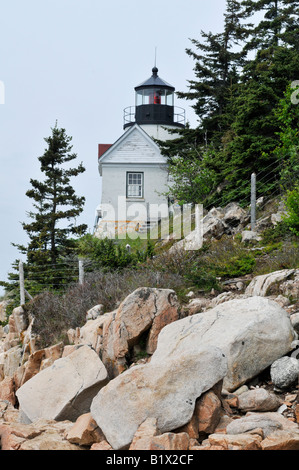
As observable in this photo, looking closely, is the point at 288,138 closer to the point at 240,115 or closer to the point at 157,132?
the point at 240,115

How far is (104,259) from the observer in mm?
15852

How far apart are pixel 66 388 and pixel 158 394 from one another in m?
2.62

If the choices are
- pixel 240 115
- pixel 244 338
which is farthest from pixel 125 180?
pixel 244 338

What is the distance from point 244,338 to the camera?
25.2ft

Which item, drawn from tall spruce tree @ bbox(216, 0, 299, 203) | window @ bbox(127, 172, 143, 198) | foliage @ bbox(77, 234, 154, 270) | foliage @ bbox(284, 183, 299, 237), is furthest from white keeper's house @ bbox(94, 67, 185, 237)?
foliage @ bbox(284, 183, 299, 237)

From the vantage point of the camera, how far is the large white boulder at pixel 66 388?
8.61 meters

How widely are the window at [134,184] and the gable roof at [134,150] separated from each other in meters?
0.67

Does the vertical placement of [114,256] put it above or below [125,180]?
below

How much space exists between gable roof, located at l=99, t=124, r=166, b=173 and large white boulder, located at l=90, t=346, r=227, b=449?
23.3 meters

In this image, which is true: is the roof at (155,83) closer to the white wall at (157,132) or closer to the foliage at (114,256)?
the white wall at (157,132)

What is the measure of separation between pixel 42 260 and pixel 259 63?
1130cm

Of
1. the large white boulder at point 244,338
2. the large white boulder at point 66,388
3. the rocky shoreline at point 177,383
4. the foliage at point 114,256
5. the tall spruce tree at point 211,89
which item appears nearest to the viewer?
the rocky shoreline at point 177,383

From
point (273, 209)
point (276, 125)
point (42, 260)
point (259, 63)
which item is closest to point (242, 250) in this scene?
point (273, 209)

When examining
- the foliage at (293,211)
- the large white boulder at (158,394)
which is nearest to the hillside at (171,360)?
the large white boulder at (158,394)
